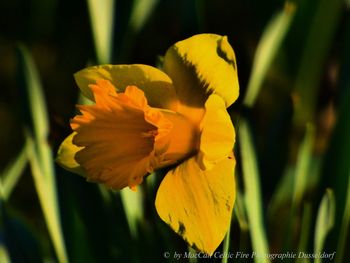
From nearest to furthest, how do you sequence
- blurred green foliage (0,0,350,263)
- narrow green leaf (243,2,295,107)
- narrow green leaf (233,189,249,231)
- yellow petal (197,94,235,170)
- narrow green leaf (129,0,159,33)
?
yellow petal (197,94,235,170), narrow green leaf (233,189,249,231), blurred green foliage (0,0,350,263), narrow green leaf (243,2,295,107), narrow green leaf (129,0,159,33)

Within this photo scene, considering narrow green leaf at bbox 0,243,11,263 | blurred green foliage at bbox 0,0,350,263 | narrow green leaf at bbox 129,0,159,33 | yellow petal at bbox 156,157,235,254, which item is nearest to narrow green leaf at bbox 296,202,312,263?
blurred green foliage at bbox 0,0,350,263

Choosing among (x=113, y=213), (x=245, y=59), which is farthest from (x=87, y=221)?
(x=245, y=59)

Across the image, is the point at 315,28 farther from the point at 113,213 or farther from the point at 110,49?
the point at 113,213

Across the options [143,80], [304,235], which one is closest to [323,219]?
[304,235]

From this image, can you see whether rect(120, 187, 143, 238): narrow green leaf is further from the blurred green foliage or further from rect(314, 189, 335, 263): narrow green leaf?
rect(314, 189, 335, 263): narrow green leaf

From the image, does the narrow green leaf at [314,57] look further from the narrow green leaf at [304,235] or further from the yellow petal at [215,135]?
the yellow petal at [215,135]

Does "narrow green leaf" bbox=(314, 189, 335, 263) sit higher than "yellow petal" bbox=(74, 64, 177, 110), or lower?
lower

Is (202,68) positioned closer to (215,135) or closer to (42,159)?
(215,135)
